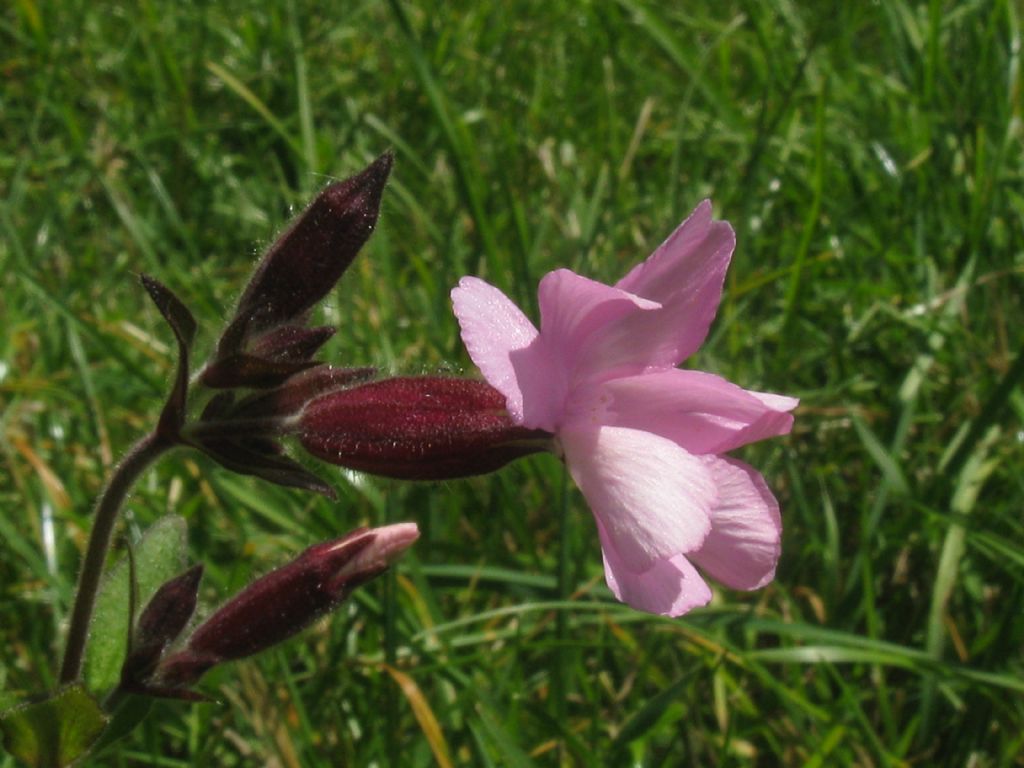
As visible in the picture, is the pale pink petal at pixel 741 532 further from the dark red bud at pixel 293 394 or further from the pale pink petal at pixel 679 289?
the dark red bud at pixel 293 394

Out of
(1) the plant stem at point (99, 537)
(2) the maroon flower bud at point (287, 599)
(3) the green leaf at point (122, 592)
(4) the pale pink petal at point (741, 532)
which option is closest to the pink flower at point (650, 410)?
(4) the pale pink petal at point (741, 532)

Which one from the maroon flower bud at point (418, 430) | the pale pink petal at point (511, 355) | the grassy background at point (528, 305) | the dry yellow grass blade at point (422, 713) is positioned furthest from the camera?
the grassy background at point (528, 305)

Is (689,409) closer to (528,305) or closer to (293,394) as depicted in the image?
(293,394)

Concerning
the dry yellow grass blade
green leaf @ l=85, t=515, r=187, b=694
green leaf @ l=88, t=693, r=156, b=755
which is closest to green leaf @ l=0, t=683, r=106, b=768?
green leaf @ l=88, t=693, r=156, b=755

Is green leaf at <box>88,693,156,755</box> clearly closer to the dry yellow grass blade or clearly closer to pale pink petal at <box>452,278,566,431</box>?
the dry yellow grass blade

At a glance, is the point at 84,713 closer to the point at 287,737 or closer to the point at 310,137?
the point at 287,737

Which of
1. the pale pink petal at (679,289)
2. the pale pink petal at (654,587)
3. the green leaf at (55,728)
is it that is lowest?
the green leaf at (55,728)

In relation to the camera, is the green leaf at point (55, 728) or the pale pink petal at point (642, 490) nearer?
the pale pink petal at point (642, 490)

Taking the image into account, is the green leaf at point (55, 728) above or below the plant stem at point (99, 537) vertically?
below
